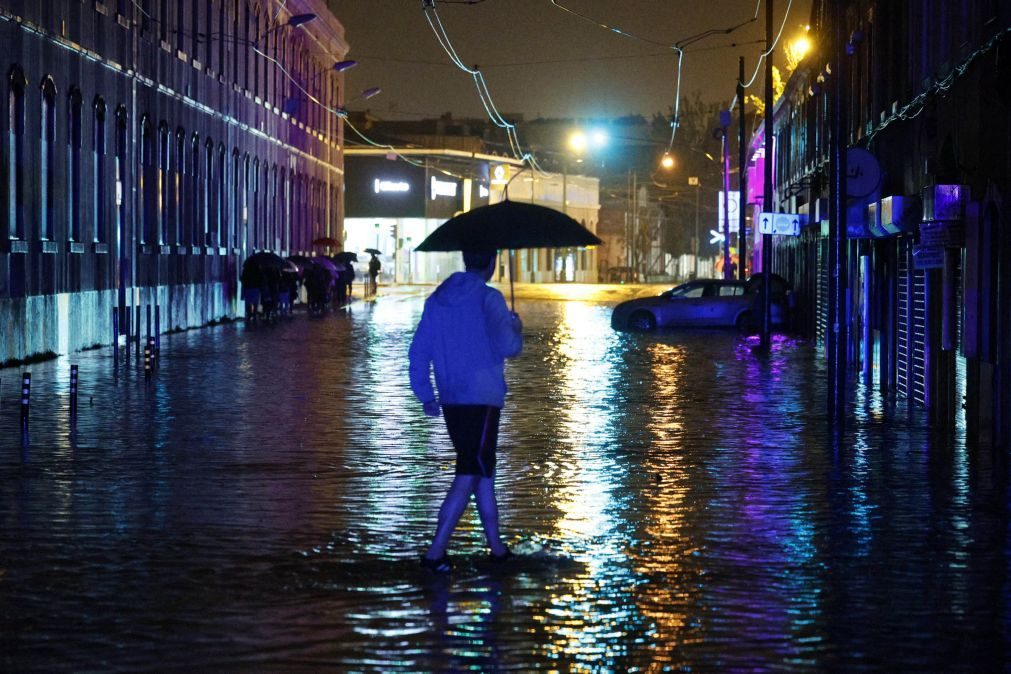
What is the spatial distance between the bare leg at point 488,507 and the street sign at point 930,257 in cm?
1014

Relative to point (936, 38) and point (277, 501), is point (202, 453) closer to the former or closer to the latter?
point (277, 501)

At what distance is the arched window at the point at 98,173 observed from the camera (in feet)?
118

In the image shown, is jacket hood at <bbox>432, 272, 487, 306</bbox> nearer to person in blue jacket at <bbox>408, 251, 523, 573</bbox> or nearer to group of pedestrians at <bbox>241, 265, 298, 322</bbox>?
person in blue jacket at <bbox>408, 251, 523, 573</bbox>

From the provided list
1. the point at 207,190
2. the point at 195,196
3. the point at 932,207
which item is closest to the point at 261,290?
the point at 195,196

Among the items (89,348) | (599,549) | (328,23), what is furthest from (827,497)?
(328,23)

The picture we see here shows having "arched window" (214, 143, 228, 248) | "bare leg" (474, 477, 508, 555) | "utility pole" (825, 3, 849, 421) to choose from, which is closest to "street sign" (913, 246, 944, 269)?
"utility pole" (825, 3, 849, 421)

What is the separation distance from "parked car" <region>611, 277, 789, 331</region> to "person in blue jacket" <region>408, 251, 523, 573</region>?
34460mm

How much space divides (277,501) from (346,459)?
9.13 ft

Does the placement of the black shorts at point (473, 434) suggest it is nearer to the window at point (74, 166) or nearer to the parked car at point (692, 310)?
the window at point (74, 166)

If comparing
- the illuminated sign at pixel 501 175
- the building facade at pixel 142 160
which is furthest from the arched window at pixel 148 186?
the illuminated sign at pixel 501 175

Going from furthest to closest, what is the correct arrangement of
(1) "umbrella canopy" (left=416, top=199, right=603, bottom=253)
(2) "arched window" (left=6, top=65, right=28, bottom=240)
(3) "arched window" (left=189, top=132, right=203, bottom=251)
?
(3) "arched window" (left=189, top=132, right=203, bottom=251), (2) "arched window" (left=6, top=65, right=28, bottom=240), (1) "umbrella canopy" (left=416, top=199, right=603, bottom=253)

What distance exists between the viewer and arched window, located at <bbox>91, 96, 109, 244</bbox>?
35969 millimetres

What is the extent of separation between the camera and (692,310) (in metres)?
44.3

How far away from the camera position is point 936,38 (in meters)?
21.7
